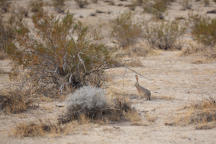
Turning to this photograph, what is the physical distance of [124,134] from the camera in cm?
556

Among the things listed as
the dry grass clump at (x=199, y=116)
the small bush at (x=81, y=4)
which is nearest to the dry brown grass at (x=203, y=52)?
the dry grass clump at (x=199, y=116)

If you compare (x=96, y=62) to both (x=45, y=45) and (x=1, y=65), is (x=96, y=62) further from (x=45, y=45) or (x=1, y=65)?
(x=1, y=65)

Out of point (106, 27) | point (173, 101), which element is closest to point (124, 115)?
point (173, 101)

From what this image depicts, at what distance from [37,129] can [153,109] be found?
2400mm

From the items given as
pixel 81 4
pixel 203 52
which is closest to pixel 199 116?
pixel 203 52

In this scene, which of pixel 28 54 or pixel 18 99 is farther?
pixel 28 54

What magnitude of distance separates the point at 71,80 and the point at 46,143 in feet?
11.1

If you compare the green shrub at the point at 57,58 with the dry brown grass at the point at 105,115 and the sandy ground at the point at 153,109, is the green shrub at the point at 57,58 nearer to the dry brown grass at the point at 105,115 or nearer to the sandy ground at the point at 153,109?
the sandy ground at the point at 153,109

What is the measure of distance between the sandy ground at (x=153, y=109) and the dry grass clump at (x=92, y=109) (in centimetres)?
28

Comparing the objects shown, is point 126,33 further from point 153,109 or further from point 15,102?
point 15,102

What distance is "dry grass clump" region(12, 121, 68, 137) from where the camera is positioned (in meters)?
5.57

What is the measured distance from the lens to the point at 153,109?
6.91 m

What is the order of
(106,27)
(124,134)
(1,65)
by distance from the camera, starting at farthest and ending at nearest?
(106,27) < (1,65) < (124,134)

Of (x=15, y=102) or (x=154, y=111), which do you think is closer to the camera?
(x=154, y=111)
